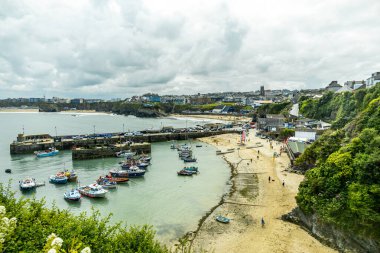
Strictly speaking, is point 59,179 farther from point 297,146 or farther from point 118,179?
point 297,146

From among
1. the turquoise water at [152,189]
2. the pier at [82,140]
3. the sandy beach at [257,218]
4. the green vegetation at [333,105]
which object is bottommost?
the turquoise water at [152,189]

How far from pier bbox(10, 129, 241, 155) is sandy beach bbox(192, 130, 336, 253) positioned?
3635cm

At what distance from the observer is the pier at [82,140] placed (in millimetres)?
67875

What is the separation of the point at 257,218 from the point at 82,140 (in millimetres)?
60089

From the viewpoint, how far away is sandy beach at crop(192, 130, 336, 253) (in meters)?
23.1

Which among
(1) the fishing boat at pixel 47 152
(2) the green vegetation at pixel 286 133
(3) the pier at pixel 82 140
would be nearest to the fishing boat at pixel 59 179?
(3) the pier at pixel 82 140

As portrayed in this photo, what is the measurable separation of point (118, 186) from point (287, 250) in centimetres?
2746

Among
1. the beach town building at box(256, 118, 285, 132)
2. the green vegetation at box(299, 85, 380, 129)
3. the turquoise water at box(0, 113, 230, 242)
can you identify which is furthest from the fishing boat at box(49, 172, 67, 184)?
the beach town building at box(256, 118, 285, 132)

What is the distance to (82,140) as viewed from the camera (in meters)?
75.2

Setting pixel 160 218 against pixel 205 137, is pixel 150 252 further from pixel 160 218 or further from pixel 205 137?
pixel 205 137

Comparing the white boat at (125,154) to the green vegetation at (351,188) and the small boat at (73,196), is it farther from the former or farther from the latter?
the green vegetation at (351,188)

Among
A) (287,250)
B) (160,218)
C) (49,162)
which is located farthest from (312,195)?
(49,162)

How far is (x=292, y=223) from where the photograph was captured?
26516 mm

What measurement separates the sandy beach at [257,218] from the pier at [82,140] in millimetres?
36348
